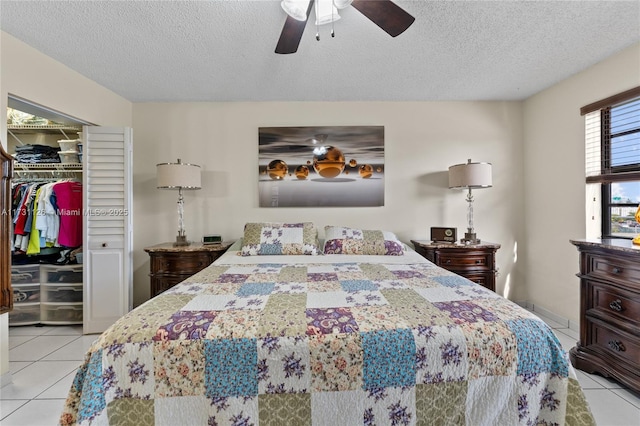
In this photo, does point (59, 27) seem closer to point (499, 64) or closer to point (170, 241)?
point (170, 241)

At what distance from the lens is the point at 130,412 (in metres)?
1.09

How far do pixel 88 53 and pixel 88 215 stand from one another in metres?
1.47

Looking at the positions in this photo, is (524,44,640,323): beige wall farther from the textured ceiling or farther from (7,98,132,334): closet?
(7,98,132,334): closet

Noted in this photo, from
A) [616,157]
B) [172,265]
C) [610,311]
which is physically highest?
[616,157]

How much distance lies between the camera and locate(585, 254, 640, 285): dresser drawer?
179 centimetres

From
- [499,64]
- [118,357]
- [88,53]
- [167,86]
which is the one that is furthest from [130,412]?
[499,64]

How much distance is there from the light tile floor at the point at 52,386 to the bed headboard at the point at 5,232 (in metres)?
0.57

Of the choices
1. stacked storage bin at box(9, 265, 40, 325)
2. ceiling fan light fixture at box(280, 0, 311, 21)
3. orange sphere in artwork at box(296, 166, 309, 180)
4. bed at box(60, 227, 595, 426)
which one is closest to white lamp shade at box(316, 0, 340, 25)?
ceiling fan light fixture at box(280, 0, 311, 21)

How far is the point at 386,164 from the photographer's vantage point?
11.0ft

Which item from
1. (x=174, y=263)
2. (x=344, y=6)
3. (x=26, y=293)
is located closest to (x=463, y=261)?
(x=344, y=6)

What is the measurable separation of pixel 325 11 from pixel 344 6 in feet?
0.62

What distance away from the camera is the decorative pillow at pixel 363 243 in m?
2.68

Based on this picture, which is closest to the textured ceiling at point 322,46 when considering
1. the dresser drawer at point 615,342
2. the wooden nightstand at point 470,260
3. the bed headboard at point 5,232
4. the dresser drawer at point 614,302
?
the bed headboard at point 5,232

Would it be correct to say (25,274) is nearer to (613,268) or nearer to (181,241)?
(181,241)
